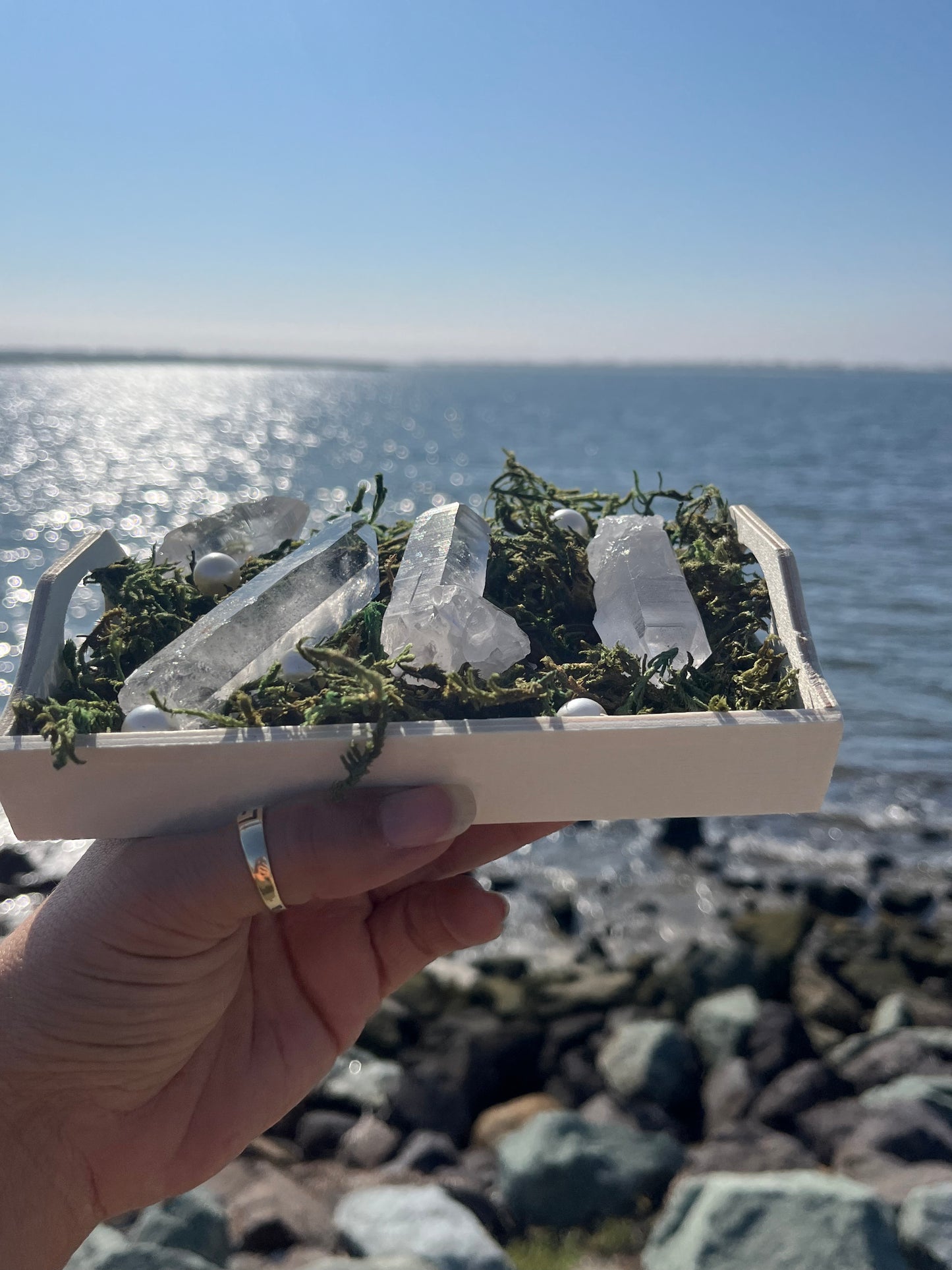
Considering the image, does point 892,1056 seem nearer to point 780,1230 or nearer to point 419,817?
point 780,1230

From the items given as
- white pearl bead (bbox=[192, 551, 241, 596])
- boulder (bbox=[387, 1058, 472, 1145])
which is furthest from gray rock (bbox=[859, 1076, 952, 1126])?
white pearl bead (bbox=[192, 551, 241, 596])

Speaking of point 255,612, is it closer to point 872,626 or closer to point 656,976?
point 656,976

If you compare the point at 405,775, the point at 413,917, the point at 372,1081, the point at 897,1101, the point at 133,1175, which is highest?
the point at 405,775

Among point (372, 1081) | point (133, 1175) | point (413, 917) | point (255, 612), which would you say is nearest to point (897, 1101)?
point (372, 1081)

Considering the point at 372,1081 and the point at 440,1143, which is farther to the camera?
the point at 372,1081

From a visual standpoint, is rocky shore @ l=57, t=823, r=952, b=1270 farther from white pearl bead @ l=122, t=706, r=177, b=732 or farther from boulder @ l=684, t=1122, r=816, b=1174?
white pearl bead @ l=122, t=706, r=177, b=732

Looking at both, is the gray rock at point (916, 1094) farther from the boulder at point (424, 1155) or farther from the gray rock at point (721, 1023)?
the boulder at point (424, 1155)

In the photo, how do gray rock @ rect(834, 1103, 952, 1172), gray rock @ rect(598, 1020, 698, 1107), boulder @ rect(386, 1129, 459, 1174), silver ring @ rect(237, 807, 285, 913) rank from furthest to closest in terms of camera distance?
gray rock @ rect(598, 1020, 698, 1107)
boulder @ rect(386, 1129, 459, 1174)
gray rock @ rect(834, 1103, 952, 1172)
silver ring @ rect(237, 807, 285, 913)

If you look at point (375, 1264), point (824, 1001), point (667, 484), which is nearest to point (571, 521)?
point (375, 1264)
